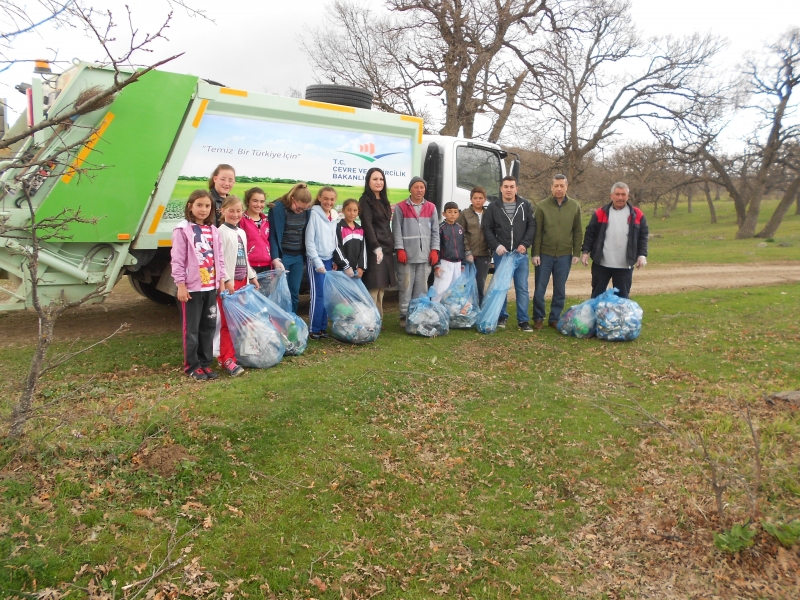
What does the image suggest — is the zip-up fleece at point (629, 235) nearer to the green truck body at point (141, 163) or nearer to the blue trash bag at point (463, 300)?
the blue trash bag at point (463, 300)

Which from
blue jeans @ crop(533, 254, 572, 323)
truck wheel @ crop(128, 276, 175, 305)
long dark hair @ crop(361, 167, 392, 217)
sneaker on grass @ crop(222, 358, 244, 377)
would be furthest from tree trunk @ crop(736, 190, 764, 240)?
sneaker on grass @ crop(222, 358, 244, 377)

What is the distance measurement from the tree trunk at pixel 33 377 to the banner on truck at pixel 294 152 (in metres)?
3.74

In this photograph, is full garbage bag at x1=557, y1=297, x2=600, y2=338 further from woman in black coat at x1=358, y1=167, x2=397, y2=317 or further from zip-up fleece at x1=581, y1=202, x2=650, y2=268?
woman in black coat at x1=358, y1=167, x2=397, y2=317

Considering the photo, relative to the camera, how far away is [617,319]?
7152 mm

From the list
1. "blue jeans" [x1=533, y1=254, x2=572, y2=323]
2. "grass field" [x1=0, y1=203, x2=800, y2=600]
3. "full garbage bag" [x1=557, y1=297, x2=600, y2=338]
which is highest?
"blue jeans" [x1=533, y1=254, x2=572, y2=323]

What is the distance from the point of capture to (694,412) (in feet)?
16.0

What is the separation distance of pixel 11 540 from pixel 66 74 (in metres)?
4.96

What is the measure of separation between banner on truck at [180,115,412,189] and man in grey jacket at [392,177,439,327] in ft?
3.61

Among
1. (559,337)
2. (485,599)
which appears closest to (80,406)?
(485,599)

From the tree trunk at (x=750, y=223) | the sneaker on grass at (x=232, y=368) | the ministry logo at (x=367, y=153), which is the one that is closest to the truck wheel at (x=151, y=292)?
the sneaker on grass at (x=232, y=368)

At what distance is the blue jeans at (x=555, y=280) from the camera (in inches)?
305

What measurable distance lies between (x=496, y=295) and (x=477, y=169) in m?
2.79

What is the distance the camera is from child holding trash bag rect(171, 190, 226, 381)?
495 centimetres

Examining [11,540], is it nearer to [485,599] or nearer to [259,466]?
[259,466]
